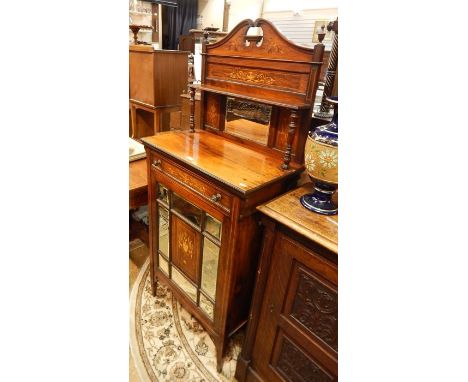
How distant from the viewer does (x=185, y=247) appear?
1.37m

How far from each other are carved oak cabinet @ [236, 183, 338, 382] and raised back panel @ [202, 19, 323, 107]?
389mm

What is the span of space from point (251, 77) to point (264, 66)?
0.26ft

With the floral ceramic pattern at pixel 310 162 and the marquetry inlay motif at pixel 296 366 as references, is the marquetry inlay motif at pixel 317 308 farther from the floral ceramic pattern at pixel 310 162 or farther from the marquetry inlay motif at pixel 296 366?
the floral ceramic pattern at pixel 310 162

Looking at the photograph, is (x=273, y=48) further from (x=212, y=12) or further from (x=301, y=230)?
(x=212, y=12)

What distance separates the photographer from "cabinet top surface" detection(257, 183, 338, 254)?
796 millimetres

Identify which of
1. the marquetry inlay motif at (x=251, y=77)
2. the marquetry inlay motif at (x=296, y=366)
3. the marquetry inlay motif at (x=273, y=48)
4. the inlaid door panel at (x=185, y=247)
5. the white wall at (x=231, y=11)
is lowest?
the marquetry inlay motif at (x=296, y=366)

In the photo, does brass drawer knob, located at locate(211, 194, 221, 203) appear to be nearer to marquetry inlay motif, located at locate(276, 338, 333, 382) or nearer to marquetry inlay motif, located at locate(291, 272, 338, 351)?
marquetry inlay motif, located at locate(291, 272, 338, 351)

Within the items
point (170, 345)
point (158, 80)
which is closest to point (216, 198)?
point (170, 345)

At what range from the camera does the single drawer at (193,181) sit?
3.44 feet

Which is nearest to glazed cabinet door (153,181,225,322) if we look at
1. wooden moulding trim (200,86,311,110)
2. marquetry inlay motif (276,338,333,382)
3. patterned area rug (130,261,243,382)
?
patterned area rug (130,261,243,382)

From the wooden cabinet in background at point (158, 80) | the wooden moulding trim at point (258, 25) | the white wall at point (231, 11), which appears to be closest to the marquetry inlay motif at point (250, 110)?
the wooden moulding trim at point (258, 25)

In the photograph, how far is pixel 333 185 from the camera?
88 cm

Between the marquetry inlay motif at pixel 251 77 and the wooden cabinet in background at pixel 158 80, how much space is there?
3.99 feet
